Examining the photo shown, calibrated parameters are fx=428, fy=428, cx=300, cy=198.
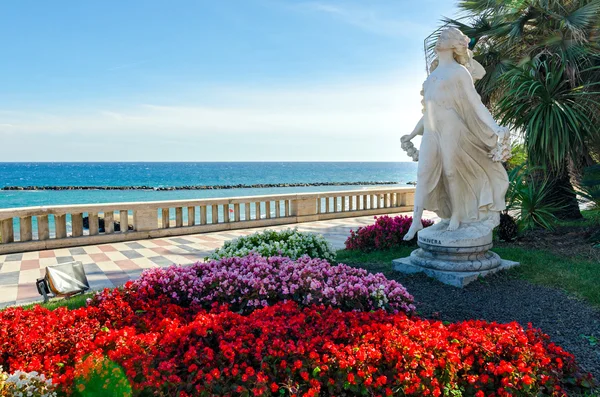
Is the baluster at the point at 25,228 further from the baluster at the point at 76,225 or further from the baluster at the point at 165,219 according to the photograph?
the baluster at the point at 165,219

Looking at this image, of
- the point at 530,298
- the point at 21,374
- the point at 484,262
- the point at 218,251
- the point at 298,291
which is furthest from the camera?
the point at 218,251

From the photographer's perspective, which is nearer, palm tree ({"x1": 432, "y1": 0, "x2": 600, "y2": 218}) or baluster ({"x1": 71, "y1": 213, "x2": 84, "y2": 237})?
palm tree ({"x1": 432, "y1": 0, "x2": 600, "y2": 218})

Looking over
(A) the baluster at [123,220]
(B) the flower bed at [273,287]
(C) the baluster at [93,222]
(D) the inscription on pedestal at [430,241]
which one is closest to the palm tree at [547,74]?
(D) the inscription on pedestal at [430,241]

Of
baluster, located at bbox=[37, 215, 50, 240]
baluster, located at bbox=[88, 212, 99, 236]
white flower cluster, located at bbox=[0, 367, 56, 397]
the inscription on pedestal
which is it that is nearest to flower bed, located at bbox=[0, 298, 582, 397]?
white flower cluster, located at bbox=[0, 367, 56, 397]

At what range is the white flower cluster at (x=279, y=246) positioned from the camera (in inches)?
227

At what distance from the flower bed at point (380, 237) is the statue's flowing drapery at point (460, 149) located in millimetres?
1690

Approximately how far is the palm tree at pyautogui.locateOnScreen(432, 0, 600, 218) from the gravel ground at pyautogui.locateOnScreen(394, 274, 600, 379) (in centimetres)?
374

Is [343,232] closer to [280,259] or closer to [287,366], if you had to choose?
[280,259]

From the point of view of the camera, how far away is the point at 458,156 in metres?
5.44

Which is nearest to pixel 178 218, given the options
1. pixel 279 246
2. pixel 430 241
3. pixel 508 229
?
pixel 279 246

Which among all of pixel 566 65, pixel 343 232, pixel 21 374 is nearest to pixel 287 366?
pixel 21 374

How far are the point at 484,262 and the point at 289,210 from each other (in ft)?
24.6

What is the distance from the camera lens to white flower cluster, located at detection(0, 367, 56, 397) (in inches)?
88.5

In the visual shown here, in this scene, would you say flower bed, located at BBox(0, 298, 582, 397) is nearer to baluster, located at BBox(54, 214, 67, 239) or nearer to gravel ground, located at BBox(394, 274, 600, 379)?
gravel ground, located at BBox(394, 274, 600, 379)
